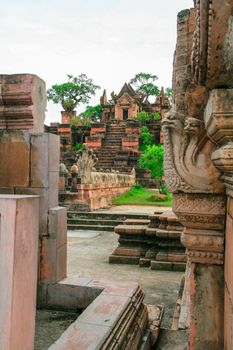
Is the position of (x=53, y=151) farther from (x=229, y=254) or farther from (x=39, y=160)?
(x=229, y=254)

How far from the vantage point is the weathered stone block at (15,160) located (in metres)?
3.10

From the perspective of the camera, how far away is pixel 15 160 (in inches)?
122

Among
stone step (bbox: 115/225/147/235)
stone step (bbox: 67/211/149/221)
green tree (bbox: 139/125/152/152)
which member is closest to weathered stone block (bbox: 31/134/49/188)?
stone step (bbox: 115/225/147/235)

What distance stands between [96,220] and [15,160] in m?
8.42

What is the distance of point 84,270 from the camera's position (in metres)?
6.23

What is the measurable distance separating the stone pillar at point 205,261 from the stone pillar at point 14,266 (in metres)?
1.25

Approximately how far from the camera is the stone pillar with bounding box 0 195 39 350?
1.21m

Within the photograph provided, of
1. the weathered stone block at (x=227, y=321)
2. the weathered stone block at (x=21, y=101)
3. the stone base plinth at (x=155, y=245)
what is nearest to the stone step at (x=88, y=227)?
the stone base plinth at (x=155, y=245)

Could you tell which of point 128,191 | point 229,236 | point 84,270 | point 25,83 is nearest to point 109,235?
point 84,270

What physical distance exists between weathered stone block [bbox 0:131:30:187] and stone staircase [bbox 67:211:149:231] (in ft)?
25.6

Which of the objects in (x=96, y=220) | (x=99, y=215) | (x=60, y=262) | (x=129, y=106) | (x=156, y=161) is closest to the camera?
(x=60, y=262)

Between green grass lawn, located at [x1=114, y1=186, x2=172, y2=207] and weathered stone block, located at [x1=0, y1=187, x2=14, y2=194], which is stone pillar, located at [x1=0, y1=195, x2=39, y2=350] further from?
green grass lawn, located at [x1=114, y1=186, x2=172, y2=207]

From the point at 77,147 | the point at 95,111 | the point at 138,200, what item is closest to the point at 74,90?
the point at 95,111

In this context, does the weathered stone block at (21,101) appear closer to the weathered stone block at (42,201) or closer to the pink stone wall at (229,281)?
the weathered stone block at (42,201)
